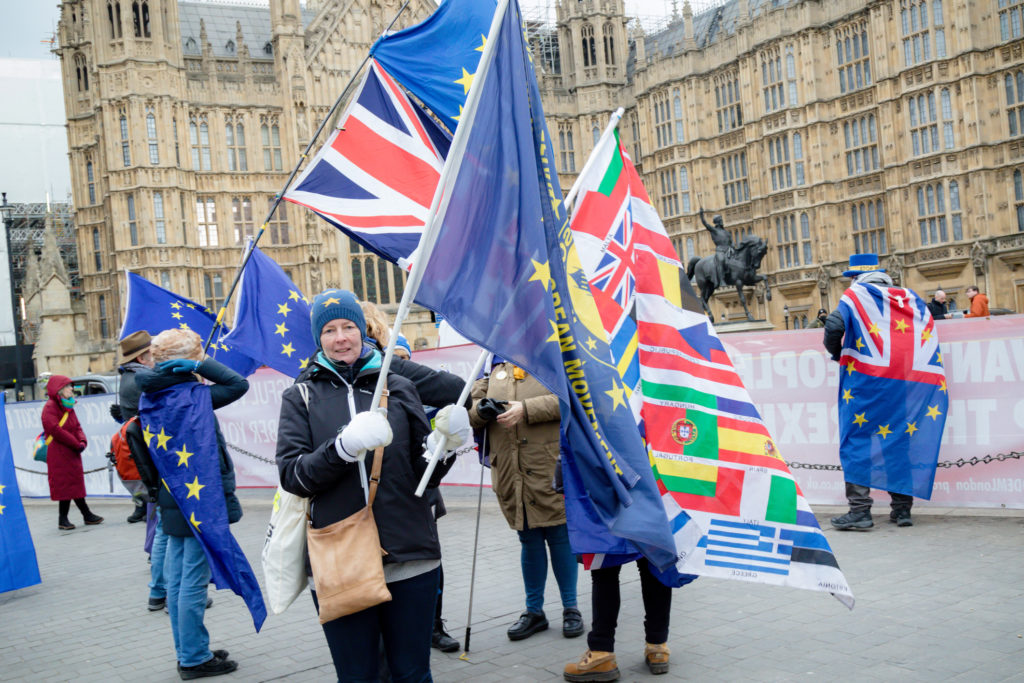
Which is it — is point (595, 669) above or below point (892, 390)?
below

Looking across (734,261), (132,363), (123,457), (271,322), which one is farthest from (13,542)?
(734,261)

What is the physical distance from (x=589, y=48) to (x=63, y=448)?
3528 centimetres

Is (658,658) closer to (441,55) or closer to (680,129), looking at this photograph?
(441,55)

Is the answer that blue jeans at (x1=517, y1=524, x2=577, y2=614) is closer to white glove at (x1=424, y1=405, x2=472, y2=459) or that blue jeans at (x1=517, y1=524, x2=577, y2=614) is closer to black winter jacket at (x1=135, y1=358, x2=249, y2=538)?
black winter jacket at (x1=135, y1=358, x2=249, y2=538)

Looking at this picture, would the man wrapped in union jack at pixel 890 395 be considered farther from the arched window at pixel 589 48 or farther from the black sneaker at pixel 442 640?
the arched window at pixel 589 48

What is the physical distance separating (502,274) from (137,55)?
35997 mm

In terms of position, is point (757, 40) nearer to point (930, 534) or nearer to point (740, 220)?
point (740, 220)

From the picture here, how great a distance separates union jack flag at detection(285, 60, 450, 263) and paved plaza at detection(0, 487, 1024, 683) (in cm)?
245

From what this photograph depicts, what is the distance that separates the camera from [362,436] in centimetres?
280

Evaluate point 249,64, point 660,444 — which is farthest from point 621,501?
point 249,64

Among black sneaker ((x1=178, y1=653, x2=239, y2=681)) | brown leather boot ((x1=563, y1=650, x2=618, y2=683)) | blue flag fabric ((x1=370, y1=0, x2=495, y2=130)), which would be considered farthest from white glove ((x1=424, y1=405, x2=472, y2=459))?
blue flag fabric ((x1=370, y1=0, x2=495, y2=130))

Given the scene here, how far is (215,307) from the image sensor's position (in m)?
36.4

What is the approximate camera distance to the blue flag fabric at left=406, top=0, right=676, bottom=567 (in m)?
3.23

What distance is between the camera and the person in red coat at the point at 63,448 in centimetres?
995
